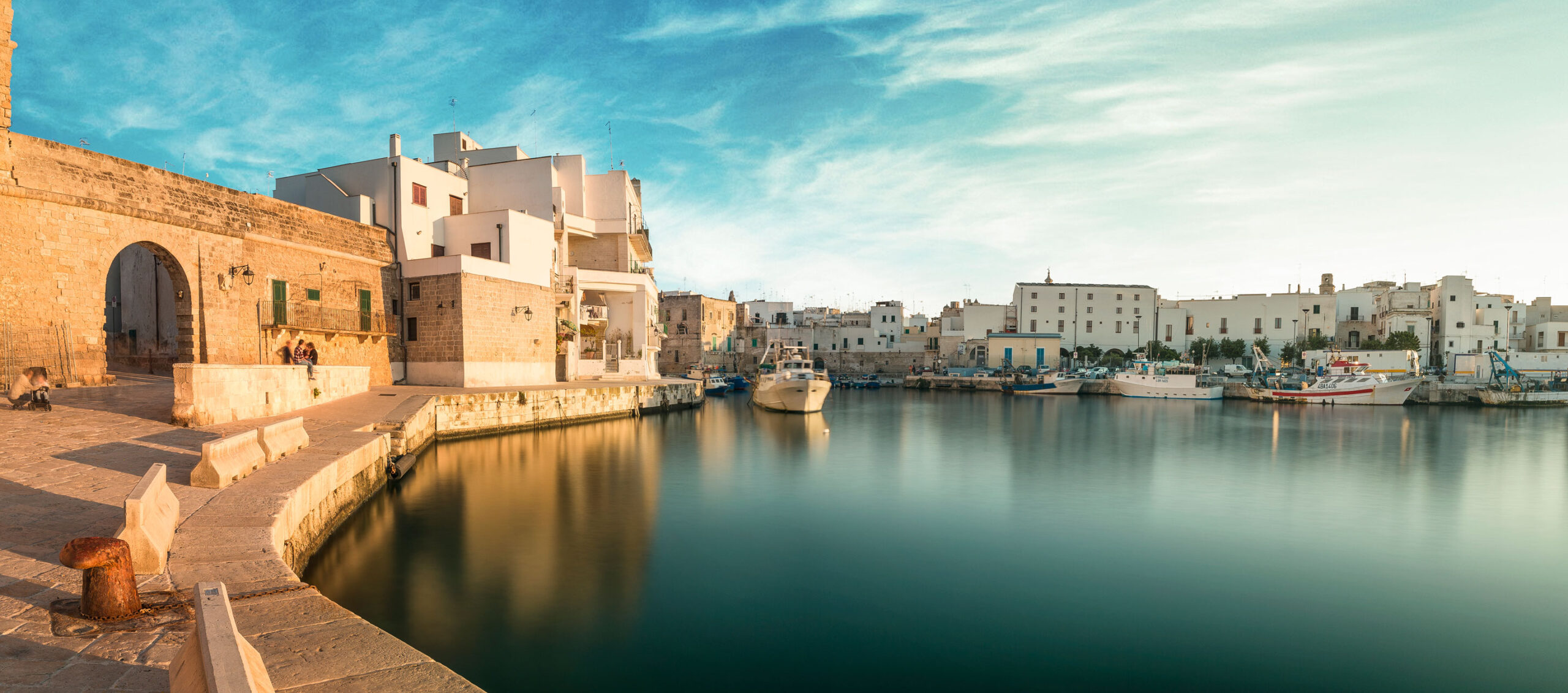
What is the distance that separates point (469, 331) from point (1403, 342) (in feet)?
200

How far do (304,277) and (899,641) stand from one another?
20004mm

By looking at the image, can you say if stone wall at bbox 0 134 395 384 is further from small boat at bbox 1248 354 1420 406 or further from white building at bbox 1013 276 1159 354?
white building at bbox 1013 276 1159 354

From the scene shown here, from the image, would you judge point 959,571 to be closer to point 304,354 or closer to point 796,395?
point 304,354

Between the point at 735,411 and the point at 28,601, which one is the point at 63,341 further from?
the point at 735,411

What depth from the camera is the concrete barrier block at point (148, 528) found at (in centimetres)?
476

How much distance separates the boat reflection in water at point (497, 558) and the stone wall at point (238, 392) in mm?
2701

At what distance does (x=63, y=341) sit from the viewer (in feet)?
42.0

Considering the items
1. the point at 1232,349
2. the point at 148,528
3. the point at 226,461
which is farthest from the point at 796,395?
the point at 1232,349

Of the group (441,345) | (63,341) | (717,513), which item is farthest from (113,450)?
(441,345)

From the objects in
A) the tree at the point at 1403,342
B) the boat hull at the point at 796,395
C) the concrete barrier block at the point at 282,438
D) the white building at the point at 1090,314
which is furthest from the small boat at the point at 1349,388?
the concrete barrier block at the point at 282,438

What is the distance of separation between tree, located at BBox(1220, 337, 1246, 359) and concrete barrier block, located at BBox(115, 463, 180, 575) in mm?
65755

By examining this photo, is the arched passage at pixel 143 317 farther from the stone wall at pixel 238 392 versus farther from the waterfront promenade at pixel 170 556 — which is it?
the waterfront promenade at pixel 170 556

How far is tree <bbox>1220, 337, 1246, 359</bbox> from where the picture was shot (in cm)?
5578

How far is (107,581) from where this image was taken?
400 centimetres
